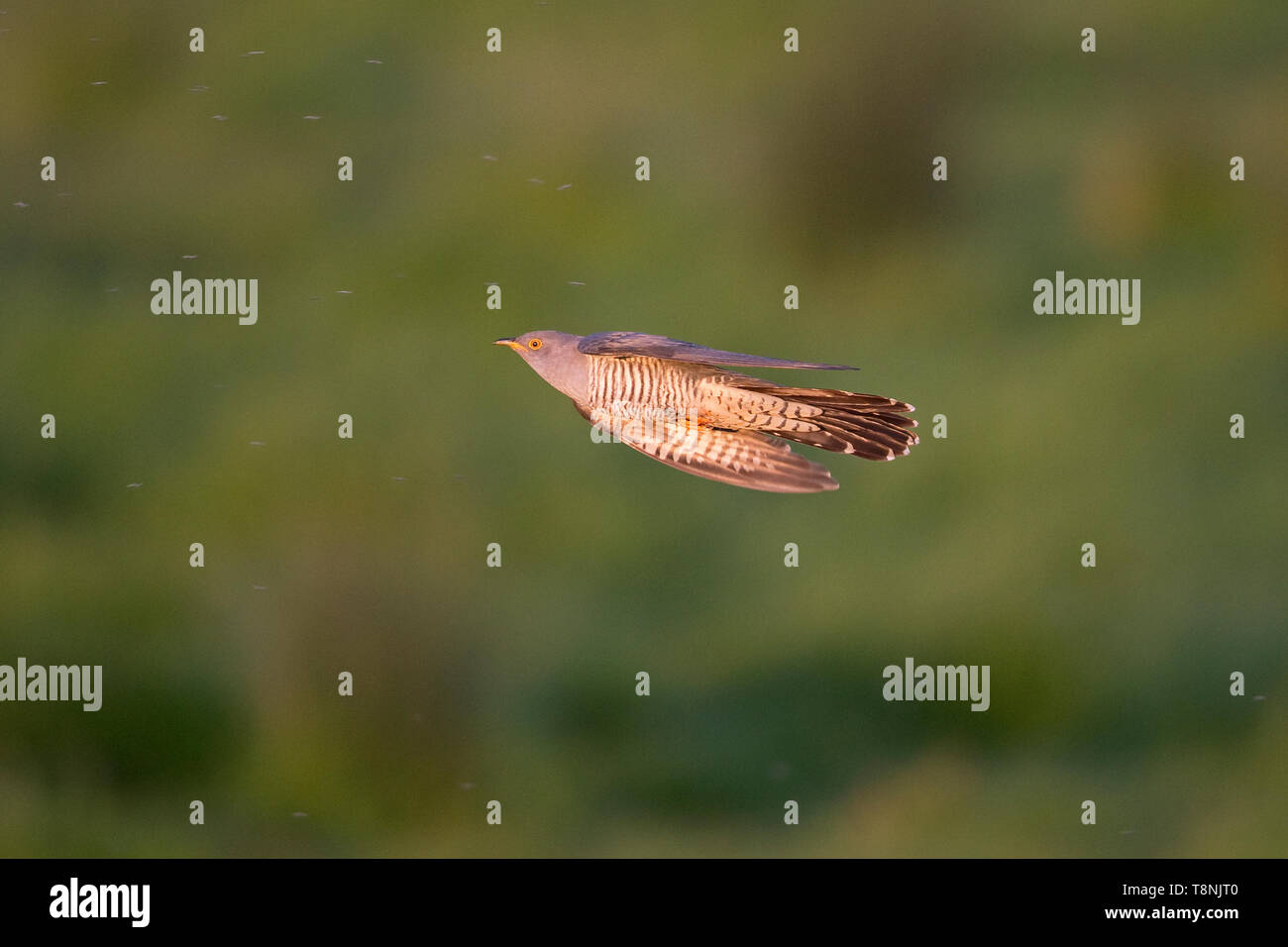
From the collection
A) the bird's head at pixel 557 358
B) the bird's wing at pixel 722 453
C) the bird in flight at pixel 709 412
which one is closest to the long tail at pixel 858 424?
the bird in flight at pixel 709 412

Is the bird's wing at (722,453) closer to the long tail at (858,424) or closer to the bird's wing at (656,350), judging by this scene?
the long tail at (858,424)

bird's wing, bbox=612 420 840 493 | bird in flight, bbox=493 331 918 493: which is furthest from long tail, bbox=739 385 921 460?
bird's wing, bbox=612 420 840 493

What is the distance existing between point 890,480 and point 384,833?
6.72 meters

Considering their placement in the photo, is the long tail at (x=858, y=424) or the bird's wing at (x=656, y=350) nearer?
the bird's wing at (x=656, y=350)

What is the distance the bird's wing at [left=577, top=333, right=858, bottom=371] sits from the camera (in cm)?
618

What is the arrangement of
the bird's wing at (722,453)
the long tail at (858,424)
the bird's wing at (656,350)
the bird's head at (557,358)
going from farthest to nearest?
the bird's head at (557,358) → the bird's wing at (722,453) → the long tail at (858,424) → the bird's wing at (656,350)

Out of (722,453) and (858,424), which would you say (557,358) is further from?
(858,424)

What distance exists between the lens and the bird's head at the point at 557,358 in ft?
23.2

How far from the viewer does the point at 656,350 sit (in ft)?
22.1

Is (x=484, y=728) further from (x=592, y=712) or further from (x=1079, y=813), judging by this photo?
(x=1079, y=813)

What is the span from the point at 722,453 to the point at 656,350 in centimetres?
63

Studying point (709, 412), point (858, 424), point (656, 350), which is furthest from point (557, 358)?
point (858, 424)

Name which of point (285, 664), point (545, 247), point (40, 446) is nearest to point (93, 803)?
point (285, 664)

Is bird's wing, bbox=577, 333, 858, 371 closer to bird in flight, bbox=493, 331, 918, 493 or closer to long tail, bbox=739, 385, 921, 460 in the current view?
bird in flight, bbox=493, 331, 918, 493
